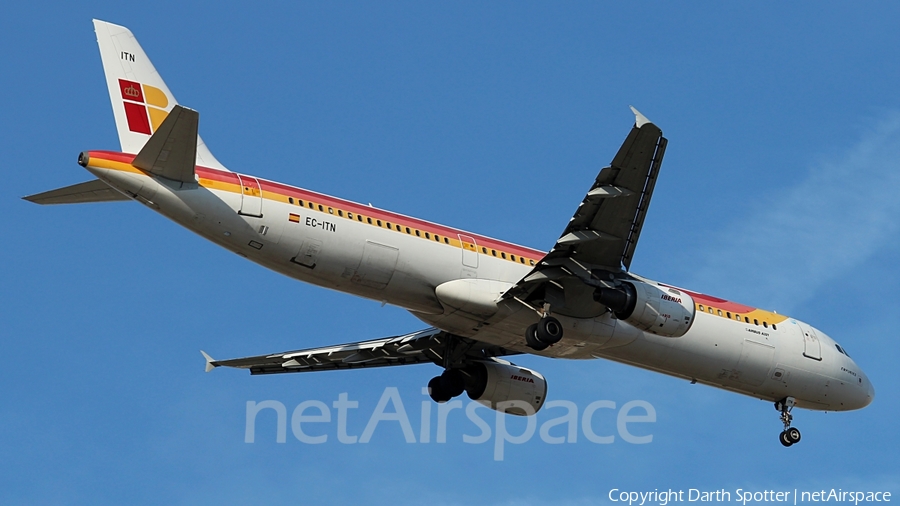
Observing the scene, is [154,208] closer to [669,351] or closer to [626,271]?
[626,271]

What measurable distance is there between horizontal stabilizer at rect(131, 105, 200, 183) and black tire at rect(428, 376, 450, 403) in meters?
11.3

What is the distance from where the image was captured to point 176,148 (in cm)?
2456

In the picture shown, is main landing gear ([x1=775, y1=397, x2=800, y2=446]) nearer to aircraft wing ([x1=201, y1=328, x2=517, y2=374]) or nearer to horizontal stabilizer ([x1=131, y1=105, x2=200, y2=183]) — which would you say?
aircraft wing ([x1=201, y1=328, x2=517, y2=374])

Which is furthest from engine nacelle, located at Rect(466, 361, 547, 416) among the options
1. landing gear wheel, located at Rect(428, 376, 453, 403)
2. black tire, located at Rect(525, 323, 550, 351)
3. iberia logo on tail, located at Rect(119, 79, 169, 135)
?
iberia logo on tail, located at Rect(119, 79, 169, 135)

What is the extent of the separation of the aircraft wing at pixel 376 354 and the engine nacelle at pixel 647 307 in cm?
615

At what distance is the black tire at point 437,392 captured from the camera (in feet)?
111

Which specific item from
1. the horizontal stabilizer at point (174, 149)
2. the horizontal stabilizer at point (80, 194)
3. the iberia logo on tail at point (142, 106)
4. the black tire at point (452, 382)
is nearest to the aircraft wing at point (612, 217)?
the black tire at point (452, 382)

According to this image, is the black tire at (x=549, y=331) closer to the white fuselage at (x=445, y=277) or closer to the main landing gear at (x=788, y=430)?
the white fuselage at (x=445, y=277)

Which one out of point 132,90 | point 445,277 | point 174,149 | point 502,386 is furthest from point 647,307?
point 132,90

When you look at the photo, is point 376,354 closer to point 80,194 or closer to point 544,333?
point 544,333

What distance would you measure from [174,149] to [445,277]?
724 cm

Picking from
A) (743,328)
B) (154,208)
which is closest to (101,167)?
(154,208)

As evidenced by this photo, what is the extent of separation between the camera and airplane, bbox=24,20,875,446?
82.8 ft

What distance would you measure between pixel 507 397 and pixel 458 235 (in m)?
7.06
